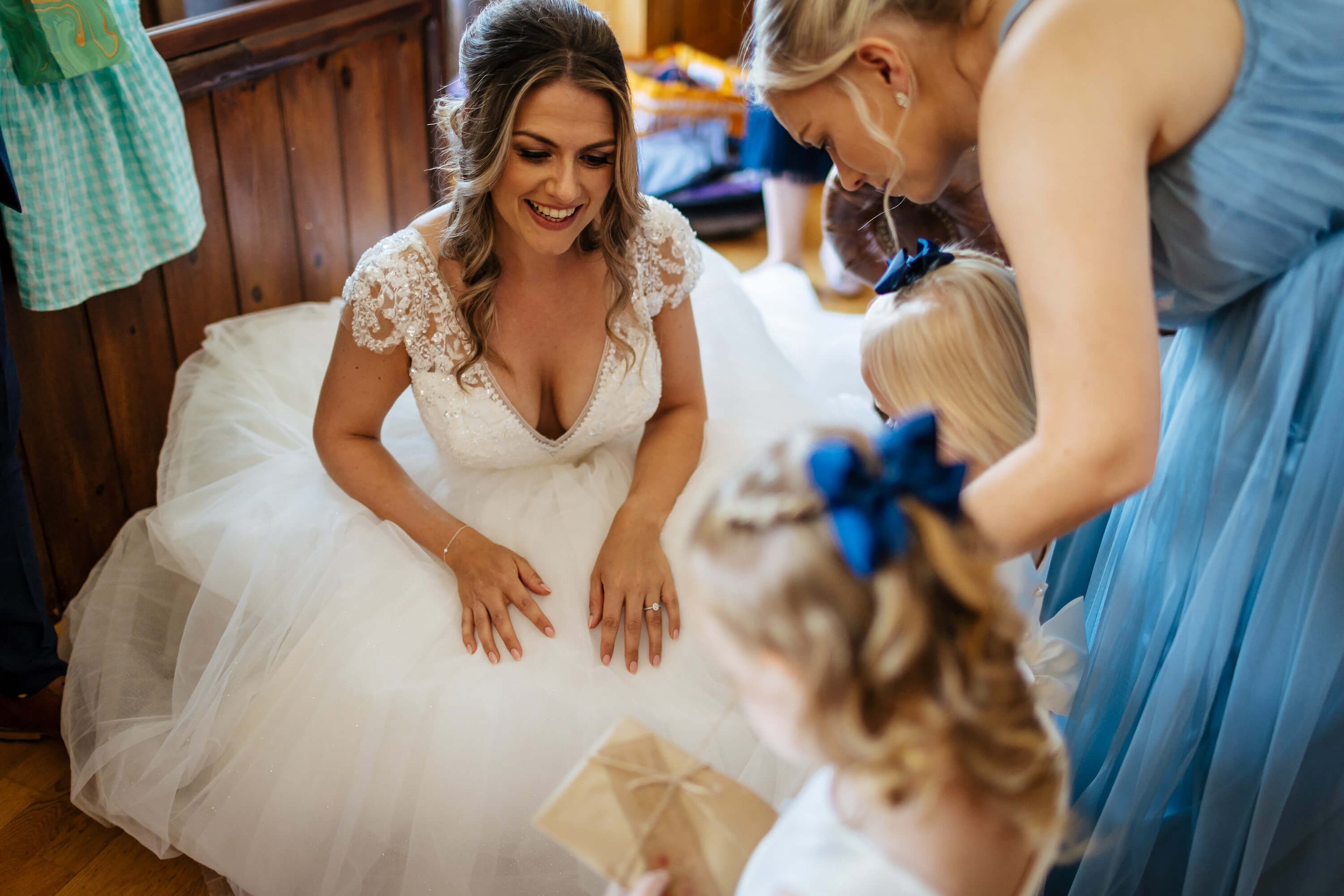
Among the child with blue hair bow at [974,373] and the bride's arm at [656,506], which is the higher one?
the child with blue hair bow at [974,373]

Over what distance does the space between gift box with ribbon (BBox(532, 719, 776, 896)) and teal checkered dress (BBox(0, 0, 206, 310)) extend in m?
1.17

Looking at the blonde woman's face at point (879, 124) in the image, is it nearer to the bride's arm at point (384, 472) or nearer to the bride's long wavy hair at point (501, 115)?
the bride's long wavy hair at point (501, 115)

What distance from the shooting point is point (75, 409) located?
1728mm

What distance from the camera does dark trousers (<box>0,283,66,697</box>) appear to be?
139 cm

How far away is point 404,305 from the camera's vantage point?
1418 mm

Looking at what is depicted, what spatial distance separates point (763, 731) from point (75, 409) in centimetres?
147

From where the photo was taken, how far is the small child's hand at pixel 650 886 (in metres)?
0.78

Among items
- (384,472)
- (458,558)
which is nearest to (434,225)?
(384,472)

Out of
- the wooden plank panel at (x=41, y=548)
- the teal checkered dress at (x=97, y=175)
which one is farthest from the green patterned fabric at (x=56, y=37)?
the wooden plank panel at (x=41, y=548)

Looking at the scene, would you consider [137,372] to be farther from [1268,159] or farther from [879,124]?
[1268,159]

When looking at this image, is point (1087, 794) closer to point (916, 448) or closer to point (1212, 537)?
point (1212, 537)

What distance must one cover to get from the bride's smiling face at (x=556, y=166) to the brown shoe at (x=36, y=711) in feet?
3.33

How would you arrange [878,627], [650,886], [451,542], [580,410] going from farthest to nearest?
1. [580,410]
2. [451,542]
3. [650,886]
4. [878,627]

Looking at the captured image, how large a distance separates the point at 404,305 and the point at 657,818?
84cm
